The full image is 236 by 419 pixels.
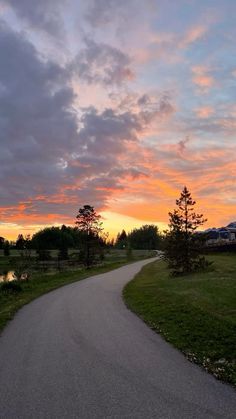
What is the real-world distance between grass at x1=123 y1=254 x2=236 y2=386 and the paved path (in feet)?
1.43

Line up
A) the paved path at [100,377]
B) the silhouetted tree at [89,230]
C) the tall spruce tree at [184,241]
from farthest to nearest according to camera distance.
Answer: the silhouetted tree at [89,230], the tall spruce tree at [184,241], the paved path at [100,377]

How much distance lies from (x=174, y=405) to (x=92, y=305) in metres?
11.5

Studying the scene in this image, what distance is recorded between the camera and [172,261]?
3241 centimetres

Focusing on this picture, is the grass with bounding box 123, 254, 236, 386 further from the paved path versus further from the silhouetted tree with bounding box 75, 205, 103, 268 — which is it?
the silhouetted tree with bounding box 75, 205, 103, 268

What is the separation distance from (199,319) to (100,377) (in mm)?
5964

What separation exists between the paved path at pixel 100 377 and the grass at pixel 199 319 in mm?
435

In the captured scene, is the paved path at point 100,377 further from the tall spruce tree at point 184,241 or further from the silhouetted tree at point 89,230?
Result: the silhouetted tree at point 89,230

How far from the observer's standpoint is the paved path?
6.07 m

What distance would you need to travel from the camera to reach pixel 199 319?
1280 centimetres

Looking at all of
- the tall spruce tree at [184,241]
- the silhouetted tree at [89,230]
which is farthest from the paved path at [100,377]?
the silhouetted tree at [89,230]

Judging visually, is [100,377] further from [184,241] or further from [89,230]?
[89,230]

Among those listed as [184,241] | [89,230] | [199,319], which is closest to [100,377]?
[199,319]

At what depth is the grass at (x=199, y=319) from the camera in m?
8.93

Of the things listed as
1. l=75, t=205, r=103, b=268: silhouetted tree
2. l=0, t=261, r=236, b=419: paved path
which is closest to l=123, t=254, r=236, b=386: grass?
l=0, t=261, r=236, b=419: paved path
